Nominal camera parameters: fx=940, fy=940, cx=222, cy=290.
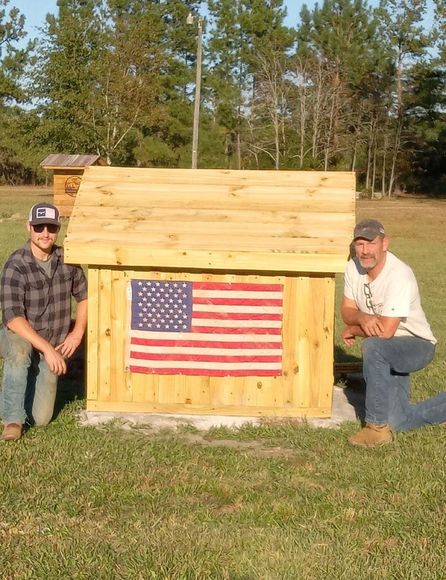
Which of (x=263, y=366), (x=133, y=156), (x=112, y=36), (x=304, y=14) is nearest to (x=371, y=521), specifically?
(x=263, y=366)

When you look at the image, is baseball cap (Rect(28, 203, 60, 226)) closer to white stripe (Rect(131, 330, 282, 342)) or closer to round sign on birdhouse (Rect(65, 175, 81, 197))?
white stripe (Rect(131, 330, 282, 342))

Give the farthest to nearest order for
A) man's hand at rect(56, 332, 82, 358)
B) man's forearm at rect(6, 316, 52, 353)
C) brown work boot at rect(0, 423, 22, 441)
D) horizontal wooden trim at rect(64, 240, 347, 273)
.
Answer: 1. man's hand at rect(56, 332, 82, 358)
2. horizontal wooden trim at rect(64, 240, 347, 273)
3. man's forearm at rect(6, 316, 52, 353)
4. brown work boot at rect(0, 423, 22, 441)

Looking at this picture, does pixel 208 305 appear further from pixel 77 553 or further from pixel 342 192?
pixel 77 553

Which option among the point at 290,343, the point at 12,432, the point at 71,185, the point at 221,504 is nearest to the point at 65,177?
the point at 71,185

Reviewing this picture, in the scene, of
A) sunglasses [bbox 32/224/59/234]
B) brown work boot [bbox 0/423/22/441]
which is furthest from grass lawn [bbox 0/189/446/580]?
sunglasses [bbox 32/224/59/234]

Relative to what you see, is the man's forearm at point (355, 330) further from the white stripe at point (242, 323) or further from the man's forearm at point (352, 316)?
the white stripe at point (242, 323)

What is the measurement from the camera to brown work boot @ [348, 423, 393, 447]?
18.2 feet

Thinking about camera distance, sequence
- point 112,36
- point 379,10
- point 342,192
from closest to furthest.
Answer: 1. point 342,192
2. point 112,36
3. point 379,10

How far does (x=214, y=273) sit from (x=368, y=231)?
1.08 meters

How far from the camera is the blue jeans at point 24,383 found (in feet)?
18.6

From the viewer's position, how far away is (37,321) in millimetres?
5980

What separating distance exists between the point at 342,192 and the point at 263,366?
135 centimetres

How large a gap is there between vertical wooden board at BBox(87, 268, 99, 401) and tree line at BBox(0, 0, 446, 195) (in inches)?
1578

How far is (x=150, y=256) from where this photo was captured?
5949 millimetres
